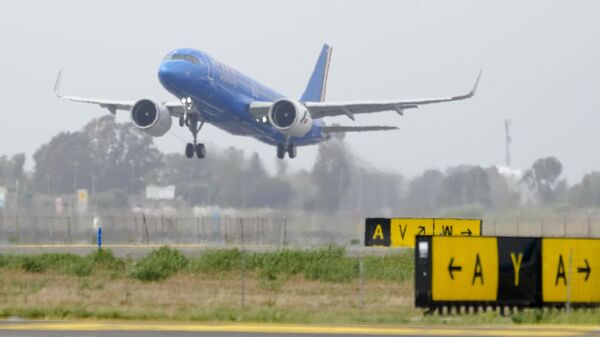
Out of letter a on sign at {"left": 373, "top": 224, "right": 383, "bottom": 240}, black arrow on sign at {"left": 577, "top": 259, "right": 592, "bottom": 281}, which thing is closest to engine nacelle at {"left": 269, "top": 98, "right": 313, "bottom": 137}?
letter a on sign at {"left": 373, "top": 224, "right": 383, "bottom": 240}

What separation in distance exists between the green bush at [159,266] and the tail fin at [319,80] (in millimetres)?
31537

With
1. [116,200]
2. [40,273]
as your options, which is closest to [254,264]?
[40,273]

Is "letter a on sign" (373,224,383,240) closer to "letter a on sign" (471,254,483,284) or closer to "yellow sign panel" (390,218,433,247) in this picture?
"yellow sign panel" (390,218,433,247)

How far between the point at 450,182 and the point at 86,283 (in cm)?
2480

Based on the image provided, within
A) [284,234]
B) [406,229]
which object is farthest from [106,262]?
[284,234]

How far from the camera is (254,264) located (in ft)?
129

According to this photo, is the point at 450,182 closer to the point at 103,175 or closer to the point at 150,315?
the point at 103,175

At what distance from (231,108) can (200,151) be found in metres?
4.35

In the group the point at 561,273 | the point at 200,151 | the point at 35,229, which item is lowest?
the point at 561,273

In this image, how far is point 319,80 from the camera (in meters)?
72.4

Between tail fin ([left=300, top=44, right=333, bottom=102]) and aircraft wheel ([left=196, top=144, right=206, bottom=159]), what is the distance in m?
13.2

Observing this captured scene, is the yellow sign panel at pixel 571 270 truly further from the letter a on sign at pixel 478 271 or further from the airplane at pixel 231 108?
the airplane at pixel 231 108

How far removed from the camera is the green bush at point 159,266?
36.2 metres

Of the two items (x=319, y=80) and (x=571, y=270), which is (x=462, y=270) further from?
(x=319, y=80)
